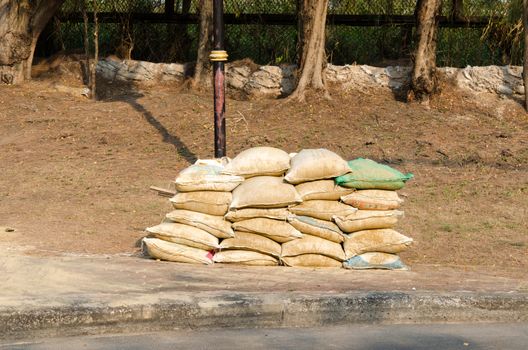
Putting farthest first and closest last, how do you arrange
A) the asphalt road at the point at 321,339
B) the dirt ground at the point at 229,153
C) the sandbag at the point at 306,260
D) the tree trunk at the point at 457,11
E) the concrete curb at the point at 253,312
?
the tree trunk at the point at 457,11, the dirt ground at the point at 229,153, the sandbag at the point at 306,260, the concrete curb at the point at 253,312, the asphalt road at the point at 321,339

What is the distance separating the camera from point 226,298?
6.90 m

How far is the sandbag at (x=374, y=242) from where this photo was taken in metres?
8.23

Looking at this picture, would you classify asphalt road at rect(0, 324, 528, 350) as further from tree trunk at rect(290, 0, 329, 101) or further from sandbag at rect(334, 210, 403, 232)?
tree trunk at rect(290, 0, 329, 101)

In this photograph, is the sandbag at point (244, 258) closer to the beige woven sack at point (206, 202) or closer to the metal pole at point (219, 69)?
the beige woven sack at point (206, 202)

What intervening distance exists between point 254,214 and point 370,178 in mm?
953

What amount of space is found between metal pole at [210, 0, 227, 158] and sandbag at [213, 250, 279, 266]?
3.34 m

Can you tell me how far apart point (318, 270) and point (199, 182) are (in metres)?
1.16

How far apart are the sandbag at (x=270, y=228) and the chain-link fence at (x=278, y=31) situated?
857cm

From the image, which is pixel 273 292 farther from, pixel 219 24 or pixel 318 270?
pixel 219 24

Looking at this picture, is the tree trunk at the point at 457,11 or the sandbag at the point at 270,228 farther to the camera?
the tree trunk at the point at 457,11

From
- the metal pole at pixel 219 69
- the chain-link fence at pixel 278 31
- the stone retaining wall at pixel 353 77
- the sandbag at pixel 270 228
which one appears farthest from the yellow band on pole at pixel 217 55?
the chain-link fence at pixel 278 31

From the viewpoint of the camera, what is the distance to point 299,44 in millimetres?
15016

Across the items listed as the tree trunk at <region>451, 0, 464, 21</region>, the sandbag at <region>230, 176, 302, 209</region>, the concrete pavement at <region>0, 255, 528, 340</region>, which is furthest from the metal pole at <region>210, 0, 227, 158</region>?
the tree trunk at <region>451, 0, 464, 21</region>

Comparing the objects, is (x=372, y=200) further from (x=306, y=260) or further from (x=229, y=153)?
(x=229, y=153)
